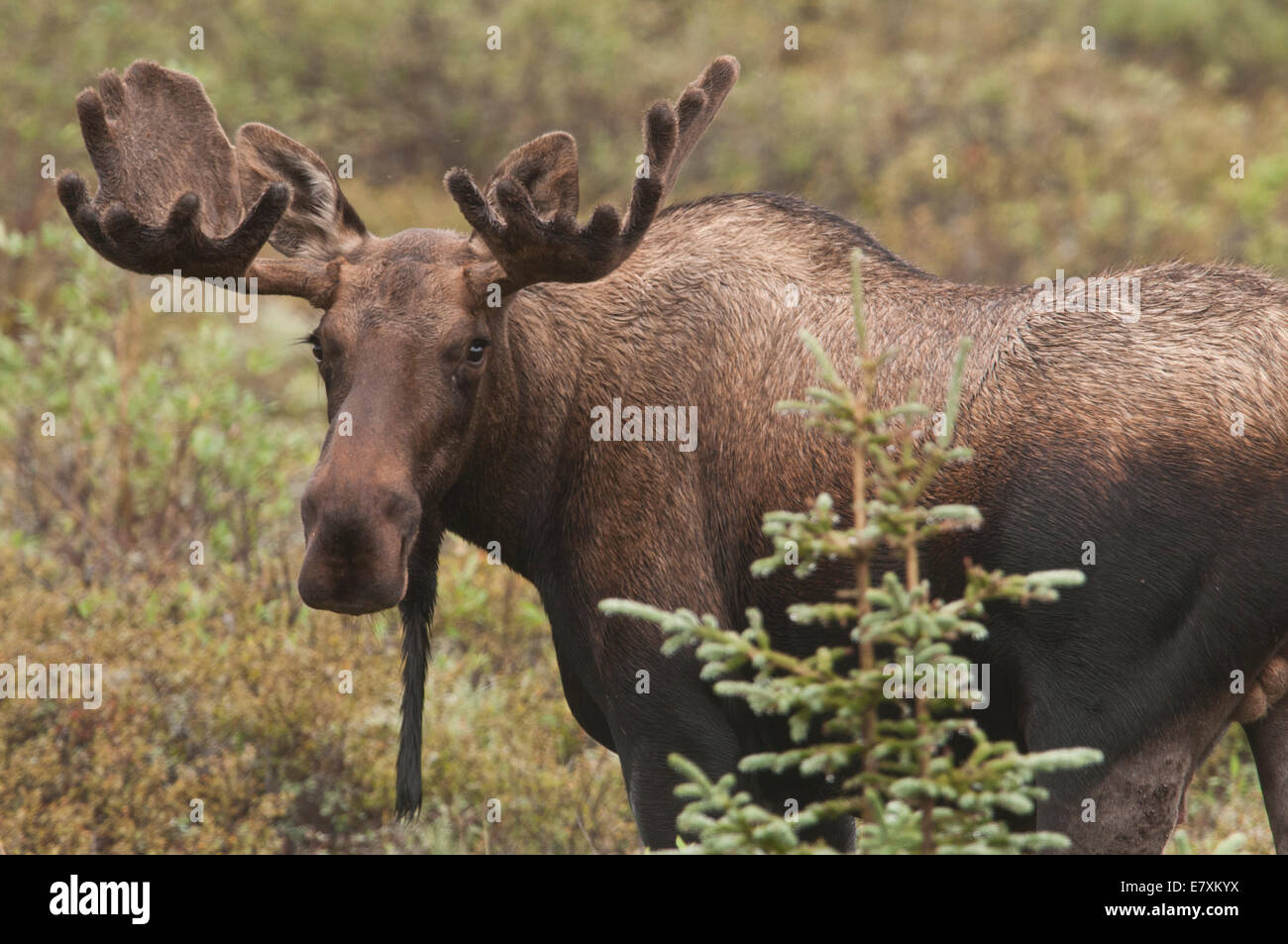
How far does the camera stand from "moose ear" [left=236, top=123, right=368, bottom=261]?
201 inches

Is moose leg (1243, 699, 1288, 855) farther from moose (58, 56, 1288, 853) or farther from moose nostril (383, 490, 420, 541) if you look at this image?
moose nostril (383, 490, 420, 541)

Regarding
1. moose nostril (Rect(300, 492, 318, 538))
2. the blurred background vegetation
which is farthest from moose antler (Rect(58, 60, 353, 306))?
the blurred background vegetation

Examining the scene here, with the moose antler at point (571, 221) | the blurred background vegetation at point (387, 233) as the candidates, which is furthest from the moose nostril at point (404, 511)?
the blurred background vegetation at point (387, 233)

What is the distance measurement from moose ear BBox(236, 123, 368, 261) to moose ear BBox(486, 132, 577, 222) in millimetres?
507

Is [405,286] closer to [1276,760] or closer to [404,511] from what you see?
[404,511]

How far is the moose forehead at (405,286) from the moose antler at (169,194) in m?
0.16

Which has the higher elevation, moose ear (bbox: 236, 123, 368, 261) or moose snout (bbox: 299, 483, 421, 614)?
moose ear (bbox: 236, 123, 368, 261)

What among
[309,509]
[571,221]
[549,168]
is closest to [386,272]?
[571,221]

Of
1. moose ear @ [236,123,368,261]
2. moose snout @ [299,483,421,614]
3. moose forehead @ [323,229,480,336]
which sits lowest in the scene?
moose snout @ [299,483,421,614]

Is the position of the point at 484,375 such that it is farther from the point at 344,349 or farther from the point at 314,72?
the point at 314,72

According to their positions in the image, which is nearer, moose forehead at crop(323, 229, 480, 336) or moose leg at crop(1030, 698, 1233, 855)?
moose leg at crop(1030, 698, 1233, 855)

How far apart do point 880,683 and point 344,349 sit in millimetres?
2186

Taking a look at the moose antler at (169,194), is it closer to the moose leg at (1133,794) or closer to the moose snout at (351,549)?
the moose snout at (351,549)

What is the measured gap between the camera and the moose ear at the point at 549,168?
195 inches
